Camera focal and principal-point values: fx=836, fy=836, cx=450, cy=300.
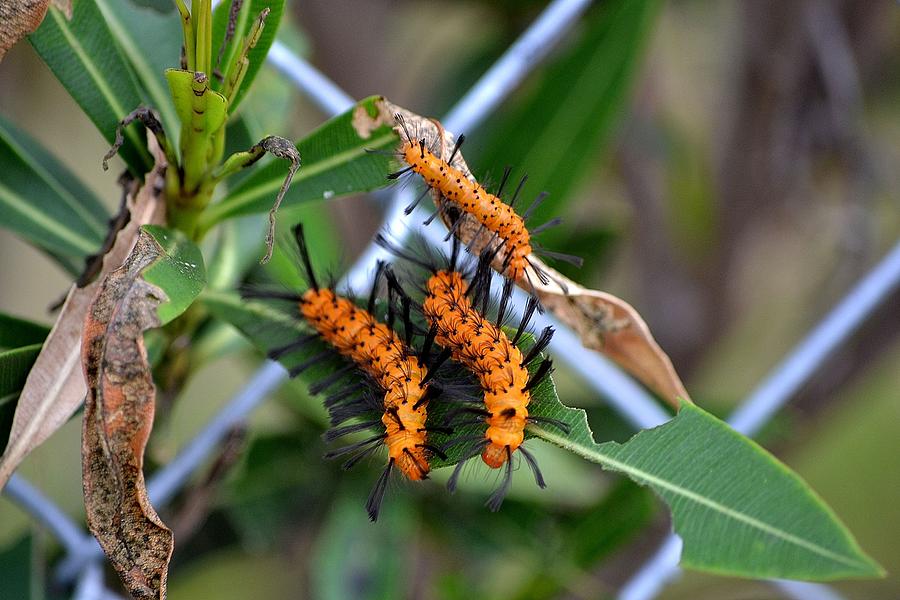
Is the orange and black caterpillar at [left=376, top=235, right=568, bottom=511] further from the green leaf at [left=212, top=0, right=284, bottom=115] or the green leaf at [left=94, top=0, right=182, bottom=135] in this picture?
the green leaf at [left=94, top=0, right=182, bottom=135]

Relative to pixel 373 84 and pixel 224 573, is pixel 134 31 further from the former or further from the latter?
pixel 224 573

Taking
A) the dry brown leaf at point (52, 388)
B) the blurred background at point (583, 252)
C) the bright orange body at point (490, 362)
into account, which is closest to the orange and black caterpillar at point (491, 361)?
the bright orange body at point (490, 362)

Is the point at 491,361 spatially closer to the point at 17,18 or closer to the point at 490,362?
the point at 490,362

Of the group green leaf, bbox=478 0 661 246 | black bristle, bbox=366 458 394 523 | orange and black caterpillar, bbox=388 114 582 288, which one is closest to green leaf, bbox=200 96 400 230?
orange and black caterpillar, bbox=388 114 582 288

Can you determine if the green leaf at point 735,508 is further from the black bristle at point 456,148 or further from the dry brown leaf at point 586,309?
the black bristle at point 456,148

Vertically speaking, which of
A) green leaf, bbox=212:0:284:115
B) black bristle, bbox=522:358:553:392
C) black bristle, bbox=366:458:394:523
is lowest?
black bristle, bbox=366:458:394:523

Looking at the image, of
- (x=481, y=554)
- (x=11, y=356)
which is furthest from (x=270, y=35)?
(x=481, y=554)
